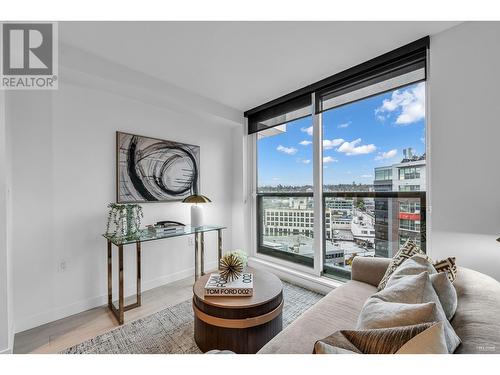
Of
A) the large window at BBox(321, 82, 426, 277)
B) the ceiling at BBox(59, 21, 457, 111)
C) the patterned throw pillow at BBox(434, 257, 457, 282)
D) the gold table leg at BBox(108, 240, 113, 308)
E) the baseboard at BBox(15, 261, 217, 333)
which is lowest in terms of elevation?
the baseboard at BBox(15, 261, 217, 333)

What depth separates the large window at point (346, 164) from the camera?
2092 millimetres

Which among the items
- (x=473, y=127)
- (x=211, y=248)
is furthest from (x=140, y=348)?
(x=473, y=127)

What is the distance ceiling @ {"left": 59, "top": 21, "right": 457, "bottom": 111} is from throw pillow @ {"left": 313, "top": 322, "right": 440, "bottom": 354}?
79.1 inches

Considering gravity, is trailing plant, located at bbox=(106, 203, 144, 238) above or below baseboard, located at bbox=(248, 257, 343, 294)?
above

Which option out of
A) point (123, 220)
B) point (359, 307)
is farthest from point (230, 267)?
point (123, 220)

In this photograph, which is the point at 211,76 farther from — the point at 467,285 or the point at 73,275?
the point at 467,285

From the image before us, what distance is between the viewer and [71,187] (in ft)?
7.20

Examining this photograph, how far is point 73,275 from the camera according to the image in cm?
220

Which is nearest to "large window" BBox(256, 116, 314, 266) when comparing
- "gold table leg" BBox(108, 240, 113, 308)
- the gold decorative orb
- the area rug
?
the area rug

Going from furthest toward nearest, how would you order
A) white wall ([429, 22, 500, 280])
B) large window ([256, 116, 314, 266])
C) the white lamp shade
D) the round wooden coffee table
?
large window ([256, 116, 314, 266])
the white lamp shade
white wall ([429, 22, 500, 280])
the round wooden coffee table

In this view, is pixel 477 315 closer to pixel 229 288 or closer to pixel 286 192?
pixel 229 288

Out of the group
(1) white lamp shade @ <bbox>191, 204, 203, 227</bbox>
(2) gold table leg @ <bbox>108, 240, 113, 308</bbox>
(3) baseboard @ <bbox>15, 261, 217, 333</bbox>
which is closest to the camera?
(3) baseboard @ <bbox>15, 261, 217, 333</bbox>

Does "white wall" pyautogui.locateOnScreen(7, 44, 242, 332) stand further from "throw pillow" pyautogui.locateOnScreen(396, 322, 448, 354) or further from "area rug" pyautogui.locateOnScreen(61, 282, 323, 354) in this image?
"throw pillow" pyautogui.locateOnScreen(396, 322, 448, 354)

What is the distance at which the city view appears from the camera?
83.0 inches
